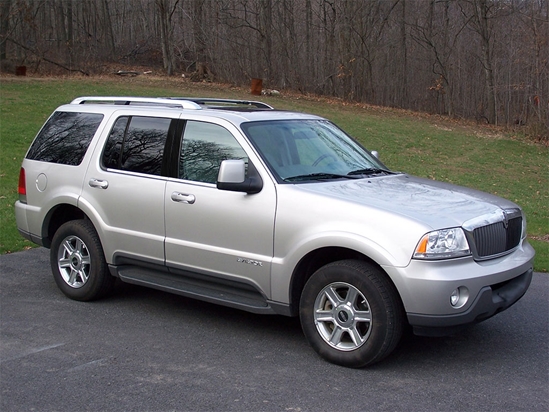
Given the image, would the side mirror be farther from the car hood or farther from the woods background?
the woods background

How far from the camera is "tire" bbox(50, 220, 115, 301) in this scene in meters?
6.65

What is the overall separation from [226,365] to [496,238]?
224 centimetres

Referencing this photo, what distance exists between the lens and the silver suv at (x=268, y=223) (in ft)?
16.0

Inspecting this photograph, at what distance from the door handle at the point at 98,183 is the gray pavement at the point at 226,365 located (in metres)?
1.18

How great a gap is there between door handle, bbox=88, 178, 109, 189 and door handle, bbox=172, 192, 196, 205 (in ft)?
2.93

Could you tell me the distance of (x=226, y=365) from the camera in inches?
202

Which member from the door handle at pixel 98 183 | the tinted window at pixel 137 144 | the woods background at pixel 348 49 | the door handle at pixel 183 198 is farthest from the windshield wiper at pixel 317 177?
the woods background at pixel 348 49

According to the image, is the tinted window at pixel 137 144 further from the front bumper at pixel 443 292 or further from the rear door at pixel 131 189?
the front bumper at pixel 443 292

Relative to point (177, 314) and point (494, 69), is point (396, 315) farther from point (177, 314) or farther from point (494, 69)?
point (494, 69)

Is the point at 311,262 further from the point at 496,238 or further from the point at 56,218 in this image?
the point at 56,218

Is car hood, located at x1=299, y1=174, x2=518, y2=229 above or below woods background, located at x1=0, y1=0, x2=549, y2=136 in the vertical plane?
below

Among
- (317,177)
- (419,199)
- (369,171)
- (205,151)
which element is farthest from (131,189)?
(419,199)

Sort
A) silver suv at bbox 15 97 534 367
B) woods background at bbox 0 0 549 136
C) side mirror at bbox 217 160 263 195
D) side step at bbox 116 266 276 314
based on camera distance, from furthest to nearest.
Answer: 1. woods background at bbox 0 0 549 136
2. side step at bbox 116 266 276 314
3. side mirror at bbox 217 160 263 195
4. silver suv at bbox 15 97 534 367

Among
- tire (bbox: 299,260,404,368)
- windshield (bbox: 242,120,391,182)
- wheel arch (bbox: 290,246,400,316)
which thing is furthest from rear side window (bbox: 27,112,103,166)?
tire (bbox: 299,260,404,368)
